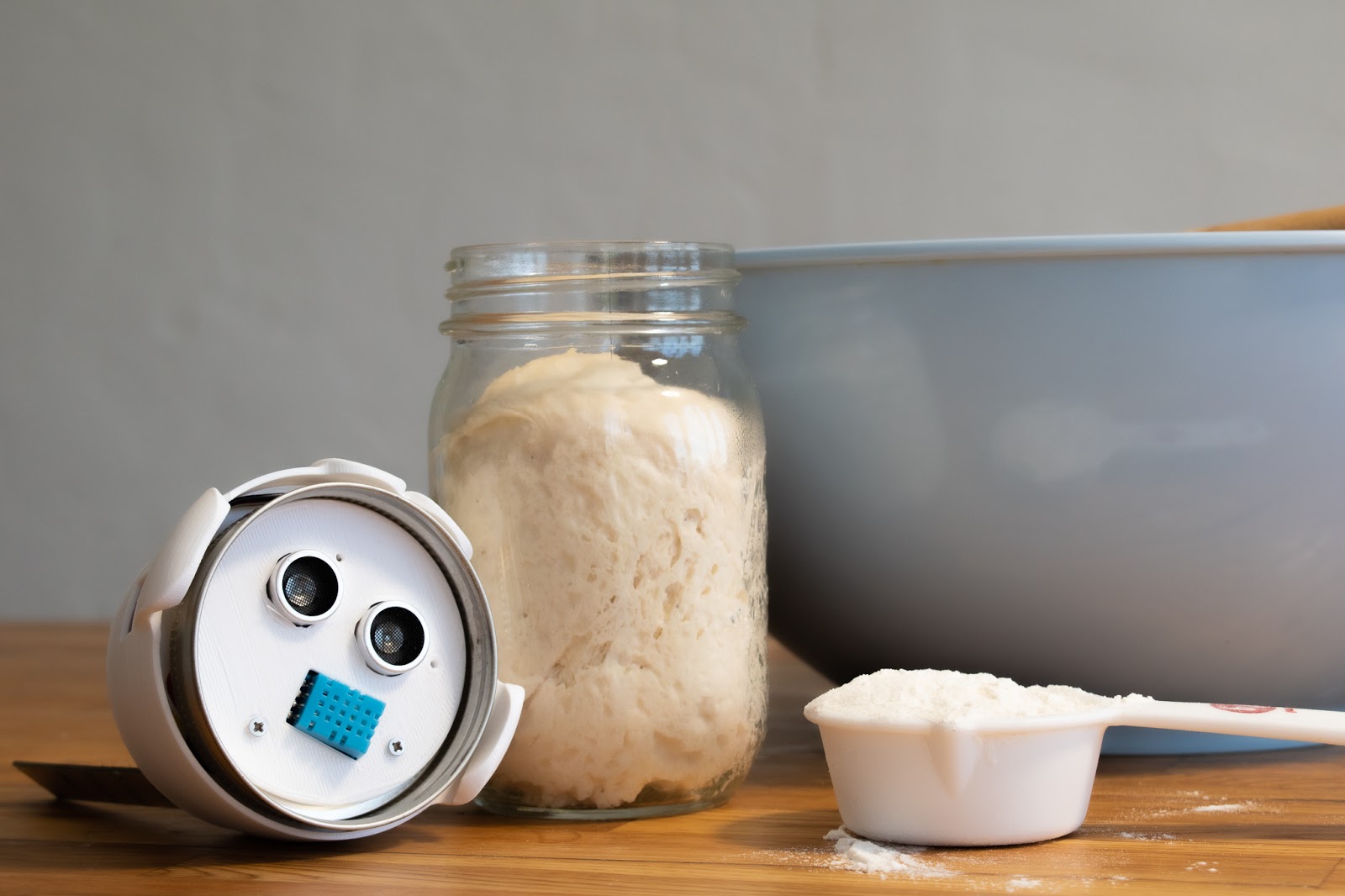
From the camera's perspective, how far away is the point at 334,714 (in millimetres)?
544

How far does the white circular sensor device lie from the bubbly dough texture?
0.03 m

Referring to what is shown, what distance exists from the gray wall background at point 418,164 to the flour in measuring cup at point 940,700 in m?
1.25

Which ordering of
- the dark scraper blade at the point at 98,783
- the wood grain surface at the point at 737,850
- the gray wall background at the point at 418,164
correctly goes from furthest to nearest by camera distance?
1. the gray wall background at the point at 418,164
2. the dark scraper blade at the point at 98,783
3. the wood grain surface at the point at 737,850

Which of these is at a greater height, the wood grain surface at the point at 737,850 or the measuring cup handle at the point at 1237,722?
the measuring cup handle at the point at 1237,722

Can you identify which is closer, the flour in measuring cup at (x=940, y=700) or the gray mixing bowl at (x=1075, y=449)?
the flour in measuring cup at (x=940, y=700)

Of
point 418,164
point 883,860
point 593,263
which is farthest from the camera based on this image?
point 418,164

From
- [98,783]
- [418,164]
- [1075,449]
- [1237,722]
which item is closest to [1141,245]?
[1075,449]

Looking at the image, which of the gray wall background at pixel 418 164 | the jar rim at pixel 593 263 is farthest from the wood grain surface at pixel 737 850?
the gray wall background at pixel 418 164

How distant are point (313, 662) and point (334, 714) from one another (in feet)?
0.07

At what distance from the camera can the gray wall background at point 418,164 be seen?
5.79 ft

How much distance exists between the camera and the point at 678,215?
1.84 metres

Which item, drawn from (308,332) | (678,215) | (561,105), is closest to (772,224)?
(678,215)

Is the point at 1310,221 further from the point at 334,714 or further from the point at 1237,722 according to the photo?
the point at 334,714

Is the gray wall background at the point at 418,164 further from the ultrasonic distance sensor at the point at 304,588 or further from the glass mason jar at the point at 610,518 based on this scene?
the ultrasonic distance sensor at the point at 304,588
